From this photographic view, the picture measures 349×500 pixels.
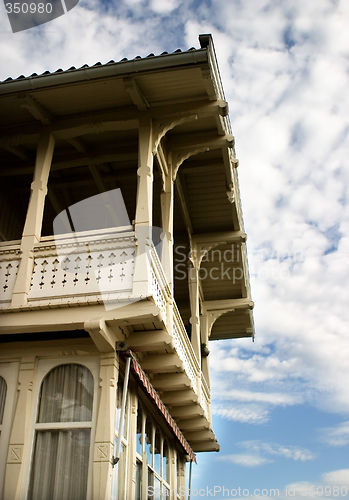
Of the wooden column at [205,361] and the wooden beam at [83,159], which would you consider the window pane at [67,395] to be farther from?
the wooden column at [205,361]

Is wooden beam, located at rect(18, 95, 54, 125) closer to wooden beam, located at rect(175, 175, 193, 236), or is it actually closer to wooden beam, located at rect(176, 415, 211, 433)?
wooden beam, located at rect(175, 175, 193, 236)

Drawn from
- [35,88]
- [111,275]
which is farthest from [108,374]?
[35,88]

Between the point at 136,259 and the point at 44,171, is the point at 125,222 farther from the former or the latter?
the point at 136,259

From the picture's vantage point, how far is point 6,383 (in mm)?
7410

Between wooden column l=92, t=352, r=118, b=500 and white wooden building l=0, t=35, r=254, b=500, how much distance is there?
1 centimetres

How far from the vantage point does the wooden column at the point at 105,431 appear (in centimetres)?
644

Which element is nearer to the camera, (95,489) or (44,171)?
(95,489)

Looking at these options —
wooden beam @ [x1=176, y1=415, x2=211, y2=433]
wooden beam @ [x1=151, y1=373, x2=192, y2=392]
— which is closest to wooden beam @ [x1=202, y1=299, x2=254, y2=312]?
wooden beam @ [x1=176, y1=415, x2=211, y2=433]

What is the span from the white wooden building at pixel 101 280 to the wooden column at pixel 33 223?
0.06ft

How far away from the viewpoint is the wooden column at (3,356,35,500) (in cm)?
658

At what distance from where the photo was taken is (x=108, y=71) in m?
8.04

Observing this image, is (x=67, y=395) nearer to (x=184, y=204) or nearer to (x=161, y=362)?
(x=161, y=362)

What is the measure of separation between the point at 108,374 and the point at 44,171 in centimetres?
343

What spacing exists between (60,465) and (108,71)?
5.62 m
